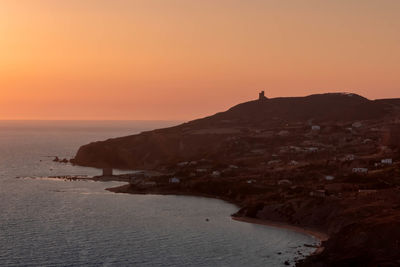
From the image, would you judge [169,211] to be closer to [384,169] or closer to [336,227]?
[336,227]

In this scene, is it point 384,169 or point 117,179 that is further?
point 117,179

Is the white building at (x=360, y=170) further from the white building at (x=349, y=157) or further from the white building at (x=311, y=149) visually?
the white building at (x=311, y=149)

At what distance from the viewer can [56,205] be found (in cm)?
11888

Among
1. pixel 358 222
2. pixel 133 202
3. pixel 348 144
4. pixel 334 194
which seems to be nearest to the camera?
pixel 358 222

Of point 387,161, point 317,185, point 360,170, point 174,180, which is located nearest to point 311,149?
point 387,161

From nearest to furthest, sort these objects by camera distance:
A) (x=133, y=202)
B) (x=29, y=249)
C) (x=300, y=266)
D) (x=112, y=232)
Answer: (x=300, y=266) → (x=29, y=249) → (x=112, y=232) → (x=133, y=202)

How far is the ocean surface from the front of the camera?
252ft

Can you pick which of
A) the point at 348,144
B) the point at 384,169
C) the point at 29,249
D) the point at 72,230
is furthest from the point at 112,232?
the point at 348,144

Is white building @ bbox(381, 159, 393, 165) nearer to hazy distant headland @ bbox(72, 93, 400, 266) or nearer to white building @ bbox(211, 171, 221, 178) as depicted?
hazy distant headland @ bbox(72, 93, 400, 266)

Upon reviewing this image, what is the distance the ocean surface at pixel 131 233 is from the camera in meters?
76.8

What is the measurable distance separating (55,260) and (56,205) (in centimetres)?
4578

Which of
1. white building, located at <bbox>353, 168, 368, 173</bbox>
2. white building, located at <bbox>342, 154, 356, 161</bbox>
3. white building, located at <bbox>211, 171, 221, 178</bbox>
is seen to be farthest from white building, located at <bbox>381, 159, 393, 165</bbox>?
white building, located at <bbox>211, 171, 221, 178</bbox>

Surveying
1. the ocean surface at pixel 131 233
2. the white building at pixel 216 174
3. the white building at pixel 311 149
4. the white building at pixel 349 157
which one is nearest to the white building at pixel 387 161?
the white building at pixel 349 157

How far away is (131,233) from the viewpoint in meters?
92.1
